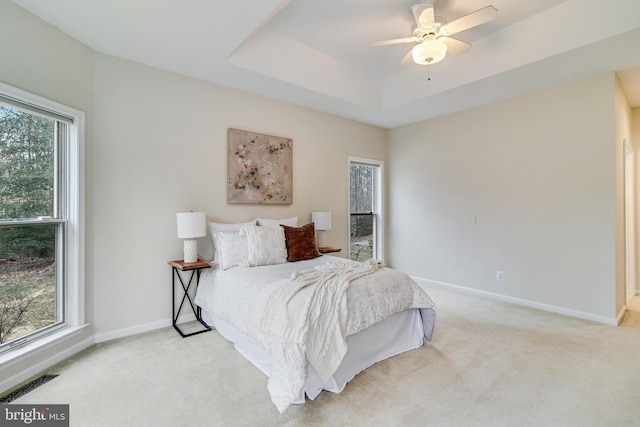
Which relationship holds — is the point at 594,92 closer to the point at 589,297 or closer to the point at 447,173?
the point at 447,173

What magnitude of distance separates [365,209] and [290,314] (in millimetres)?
3667

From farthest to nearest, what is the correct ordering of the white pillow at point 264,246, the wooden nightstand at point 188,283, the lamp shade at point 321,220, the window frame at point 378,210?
1. the window frame at point 378,210
2. the lamp shade at point 321,220
3. the white pillow at point 264,246
4. the wooden nightstand at point 188,283

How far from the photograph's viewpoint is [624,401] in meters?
1.92

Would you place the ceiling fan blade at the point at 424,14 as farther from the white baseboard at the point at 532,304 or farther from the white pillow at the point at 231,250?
the white baseboard at the point at 532,304

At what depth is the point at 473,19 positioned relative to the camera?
7.61 ft

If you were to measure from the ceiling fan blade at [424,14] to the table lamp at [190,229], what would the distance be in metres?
2.70

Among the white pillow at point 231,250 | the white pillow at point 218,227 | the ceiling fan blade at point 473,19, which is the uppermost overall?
the ceiling fan blade at point 473,19

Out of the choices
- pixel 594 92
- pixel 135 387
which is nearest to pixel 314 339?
pixel 135 387

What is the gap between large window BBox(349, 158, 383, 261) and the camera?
16.8ft

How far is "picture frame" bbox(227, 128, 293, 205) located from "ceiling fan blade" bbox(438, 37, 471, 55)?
2186 millimetres

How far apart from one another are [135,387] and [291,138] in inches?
127

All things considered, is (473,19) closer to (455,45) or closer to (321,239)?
(455,45)

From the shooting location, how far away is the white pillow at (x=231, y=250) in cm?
297

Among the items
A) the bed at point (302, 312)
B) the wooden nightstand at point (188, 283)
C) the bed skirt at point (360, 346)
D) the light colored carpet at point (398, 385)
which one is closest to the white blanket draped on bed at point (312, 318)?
the bed at point (302, 312)
